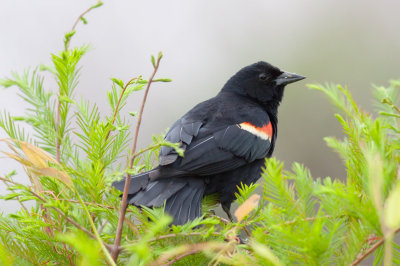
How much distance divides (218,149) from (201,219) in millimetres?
1373

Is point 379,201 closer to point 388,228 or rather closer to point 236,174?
point 388,228

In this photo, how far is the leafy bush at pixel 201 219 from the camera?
711mm

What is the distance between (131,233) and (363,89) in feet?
16.0

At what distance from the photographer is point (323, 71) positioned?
5789mm

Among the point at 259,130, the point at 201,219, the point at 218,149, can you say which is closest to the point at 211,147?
the point at 218,149

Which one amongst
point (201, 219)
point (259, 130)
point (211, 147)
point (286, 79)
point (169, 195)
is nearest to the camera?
point (201, 219)

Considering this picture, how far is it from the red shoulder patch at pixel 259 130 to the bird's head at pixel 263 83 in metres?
0.39

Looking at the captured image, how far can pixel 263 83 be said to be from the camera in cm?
334

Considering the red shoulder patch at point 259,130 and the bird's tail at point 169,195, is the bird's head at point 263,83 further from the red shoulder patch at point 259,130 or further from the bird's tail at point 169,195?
the bird's tail at point 169,195

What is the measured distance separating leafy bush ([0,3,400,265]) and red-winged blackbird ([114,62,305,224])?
571 millimetres

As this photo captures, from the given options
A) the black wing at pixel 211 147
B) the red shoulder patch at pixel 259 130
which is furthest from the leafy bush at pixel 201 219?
the red shoulder patch at pixel 259 130

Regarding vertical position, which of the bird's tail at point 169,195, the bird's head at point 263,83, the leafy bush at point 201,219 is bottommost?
the bird's tail at point 169,195

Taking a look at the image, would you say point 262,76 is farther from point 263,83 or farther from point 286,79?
point 286,79

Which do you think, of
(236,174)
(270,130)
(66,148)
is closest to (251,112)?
(270,130)
